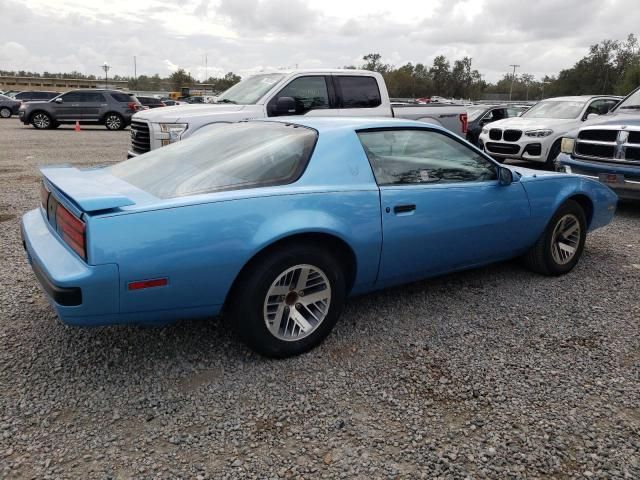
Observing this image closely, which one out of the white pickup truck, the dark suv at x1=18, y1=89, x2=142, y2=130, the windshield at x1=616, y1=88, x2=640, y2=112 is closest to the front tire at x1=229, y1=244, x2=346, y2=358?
the white pickup truck

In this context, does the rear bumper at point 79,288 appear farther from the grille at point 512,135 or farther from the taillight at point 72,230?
the grille at point 512,135

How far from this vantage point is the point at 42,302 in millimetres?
3703

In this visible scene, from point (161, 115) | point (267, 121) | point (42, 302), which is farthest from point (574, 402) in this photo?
point (161, 115)

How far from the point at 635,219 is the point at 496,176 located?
4135 millimetres

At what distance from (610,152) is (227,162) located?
5.86m

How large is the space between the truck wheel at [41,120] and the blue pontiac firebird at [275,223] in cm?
2016

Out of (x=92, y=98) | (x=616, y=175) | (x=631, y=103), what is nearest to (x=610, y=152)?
(x=616, y=175)

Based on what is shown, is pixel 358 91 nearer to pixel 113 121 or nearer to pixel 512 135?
pixel 512 135

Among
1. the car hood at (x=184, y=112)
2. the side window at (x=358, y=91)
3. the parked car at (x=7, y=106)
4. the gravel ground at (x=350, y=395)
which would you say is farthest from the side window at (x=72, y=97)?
the gravel ground at (x=350, y=395)

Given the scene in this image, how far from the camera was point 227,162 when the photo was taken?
3.22 metres

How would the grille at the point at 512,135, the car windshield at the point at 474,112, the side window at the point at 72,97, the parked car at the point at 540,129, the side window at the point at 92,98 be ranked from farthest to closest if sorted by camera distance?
1. the side window at the point at 92,98
2. the side window at the point at 72,97
3. the car windshield at the point at 474,112
4. the grille at the point at 512,135
5. the parked car at the point at 540,129

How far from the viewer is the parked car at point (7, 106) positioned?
1131 inches

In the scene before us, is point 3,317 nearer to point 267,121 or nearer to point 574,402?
point 267,121

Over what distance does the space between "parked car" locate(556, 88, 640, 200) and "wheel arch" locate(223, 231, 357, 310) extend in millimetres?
4840
